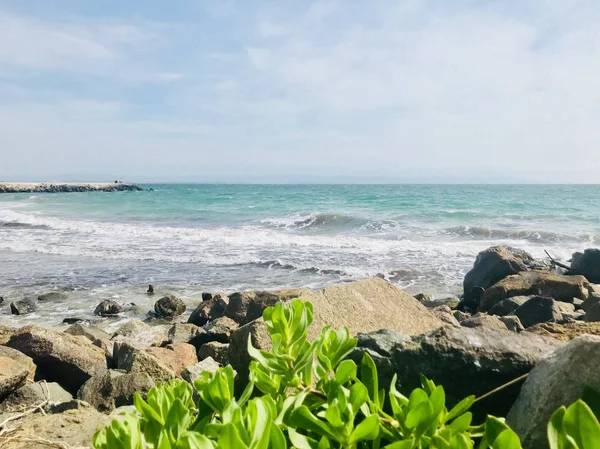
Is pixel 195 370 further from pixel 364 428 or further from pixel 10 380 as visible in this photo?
pixel 364 428

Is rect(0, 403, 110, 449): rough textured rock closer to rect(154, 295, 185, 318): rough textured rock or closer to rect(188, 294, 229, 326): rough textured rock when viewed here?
rect(188, 294, 229, 326): rough textured rock

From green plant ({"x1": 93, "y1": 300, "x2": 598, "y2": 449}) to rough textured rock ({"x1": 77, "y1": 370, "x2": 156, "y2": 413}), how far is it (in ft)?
9.04

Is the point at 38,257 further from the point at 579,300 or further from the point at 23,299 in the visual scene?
the point at 579,300

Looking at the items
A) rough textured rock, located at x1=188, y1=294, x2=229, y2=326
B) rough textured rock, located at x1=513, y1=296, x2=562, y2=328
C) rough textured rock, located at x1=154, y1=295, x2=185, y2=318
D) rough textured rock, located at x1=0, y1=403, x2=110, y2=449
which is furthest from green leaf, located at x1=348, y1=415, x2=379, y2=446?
rough textured rock, located at x1=154, y1=295, x2=185, y2=318

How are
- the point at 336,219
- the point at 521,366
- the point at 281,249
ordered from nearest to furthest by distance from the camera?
1. the point at 521,366
2. the point at 281,249
3. the point at 336,219

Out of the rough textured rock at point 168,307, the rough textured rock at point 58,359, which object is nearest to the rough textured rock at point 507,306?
the rough textured rock at point 168,307

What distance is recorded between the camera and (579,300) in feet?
29.5

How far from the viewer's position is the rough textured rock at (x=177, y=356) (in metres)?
5.07

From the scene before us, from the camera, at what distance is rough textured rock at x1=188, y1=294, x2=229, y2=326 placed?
324 inches

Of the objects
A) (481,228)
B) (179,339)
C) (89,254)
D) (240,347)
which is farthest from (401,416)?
(481,228)

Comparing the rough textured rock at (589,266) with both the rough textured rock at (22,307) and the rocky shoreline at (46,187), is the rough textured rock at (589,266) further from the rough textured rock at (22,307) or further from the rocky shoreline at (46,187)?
the rocky shoreline at (46,187)

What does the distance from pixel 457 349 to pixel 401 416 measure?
3.57 feet

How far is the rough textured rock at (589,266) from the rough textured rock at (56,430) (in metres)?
11.7

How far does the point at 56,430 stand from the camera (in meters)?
1.88
